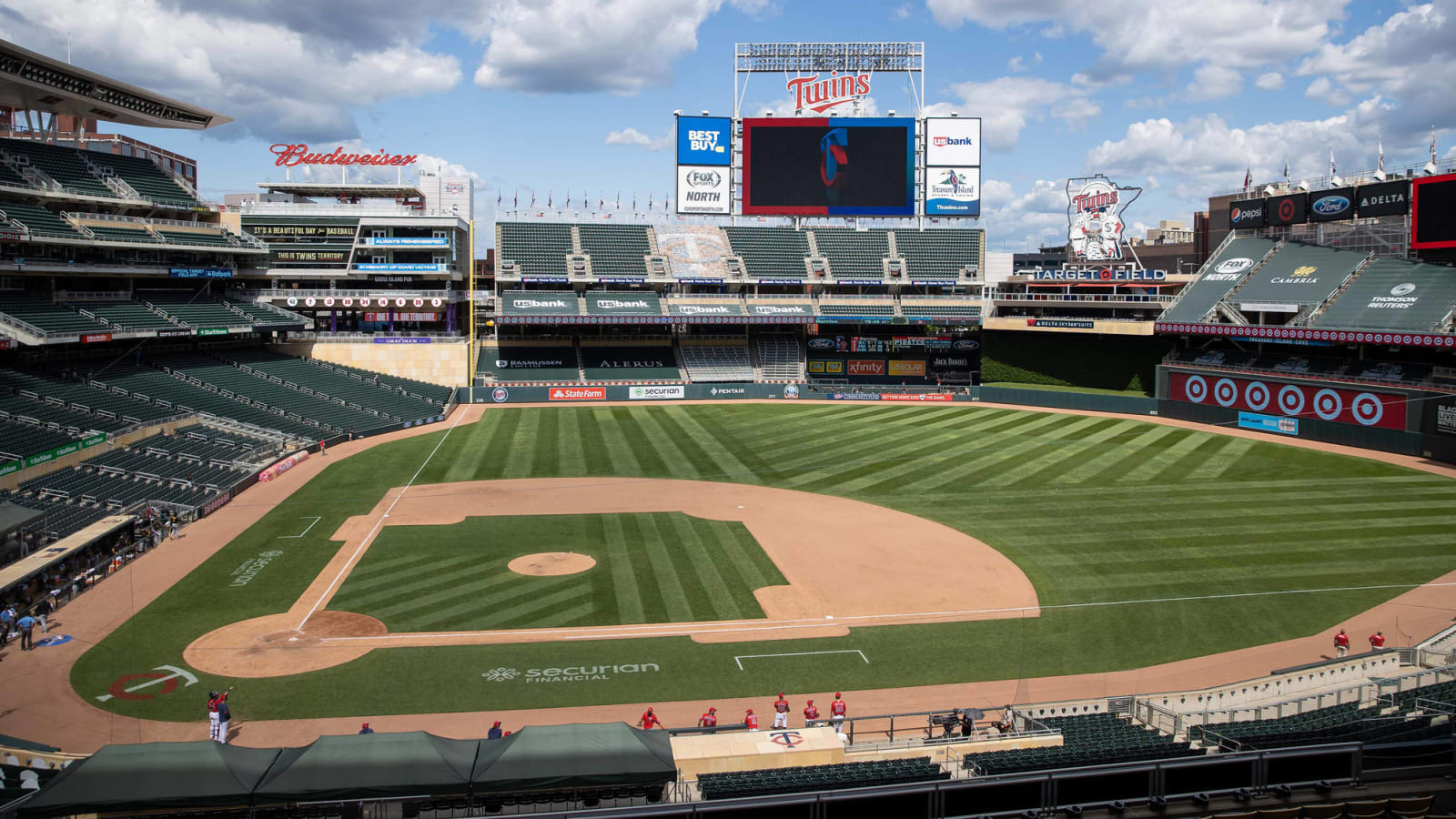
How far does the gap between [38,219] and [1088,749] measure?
51512 mm

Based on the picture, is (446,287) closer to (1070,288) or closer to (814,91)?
(814,91)

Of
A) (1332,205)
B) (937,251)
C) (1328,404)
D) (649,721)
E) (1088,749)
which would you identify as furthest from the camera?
(937,251)

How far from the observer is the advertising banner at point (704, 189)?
70.6 meters

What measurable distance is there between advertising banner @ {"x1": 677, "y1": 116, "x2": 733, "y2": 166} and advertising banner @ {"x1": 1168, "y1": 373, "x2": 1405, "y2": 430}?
35.3m

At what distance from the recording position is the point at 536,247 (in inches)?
2815

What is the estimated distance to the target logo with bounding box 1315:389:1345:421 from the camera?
4638cm

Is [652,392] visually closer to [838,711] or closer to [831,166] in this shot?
[831,166]

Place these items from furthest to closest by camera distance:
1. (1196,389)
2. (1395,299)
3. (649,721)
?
(1196,389) < (1395,299) < (649,721)

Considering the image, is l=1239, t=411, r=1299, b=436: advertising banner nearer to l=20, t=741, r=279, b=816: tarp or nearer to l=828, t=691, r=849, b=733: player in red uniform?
l=828, t=691, r=849, b=733: player in red uniform

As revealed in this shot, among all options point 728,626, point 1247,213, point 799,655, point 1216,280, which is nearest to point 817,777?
point 799,655

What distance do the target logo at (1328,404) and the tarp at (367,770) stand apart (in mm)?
47462

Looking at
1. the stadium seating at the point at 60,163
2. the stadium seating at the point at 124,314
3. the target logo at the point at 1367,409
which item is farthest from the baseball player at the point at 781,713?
the stadium seating at the point at 60,163

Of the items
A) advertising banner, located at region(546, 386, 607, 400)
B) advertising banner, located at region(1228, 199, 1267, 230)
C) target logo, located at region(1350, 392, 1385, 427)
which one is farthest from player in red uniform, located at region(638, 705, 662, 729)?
advertising banner, located at region(1228, 199, 1267, 230)

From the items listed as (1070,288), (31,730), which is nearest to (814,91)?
(1070,288)
